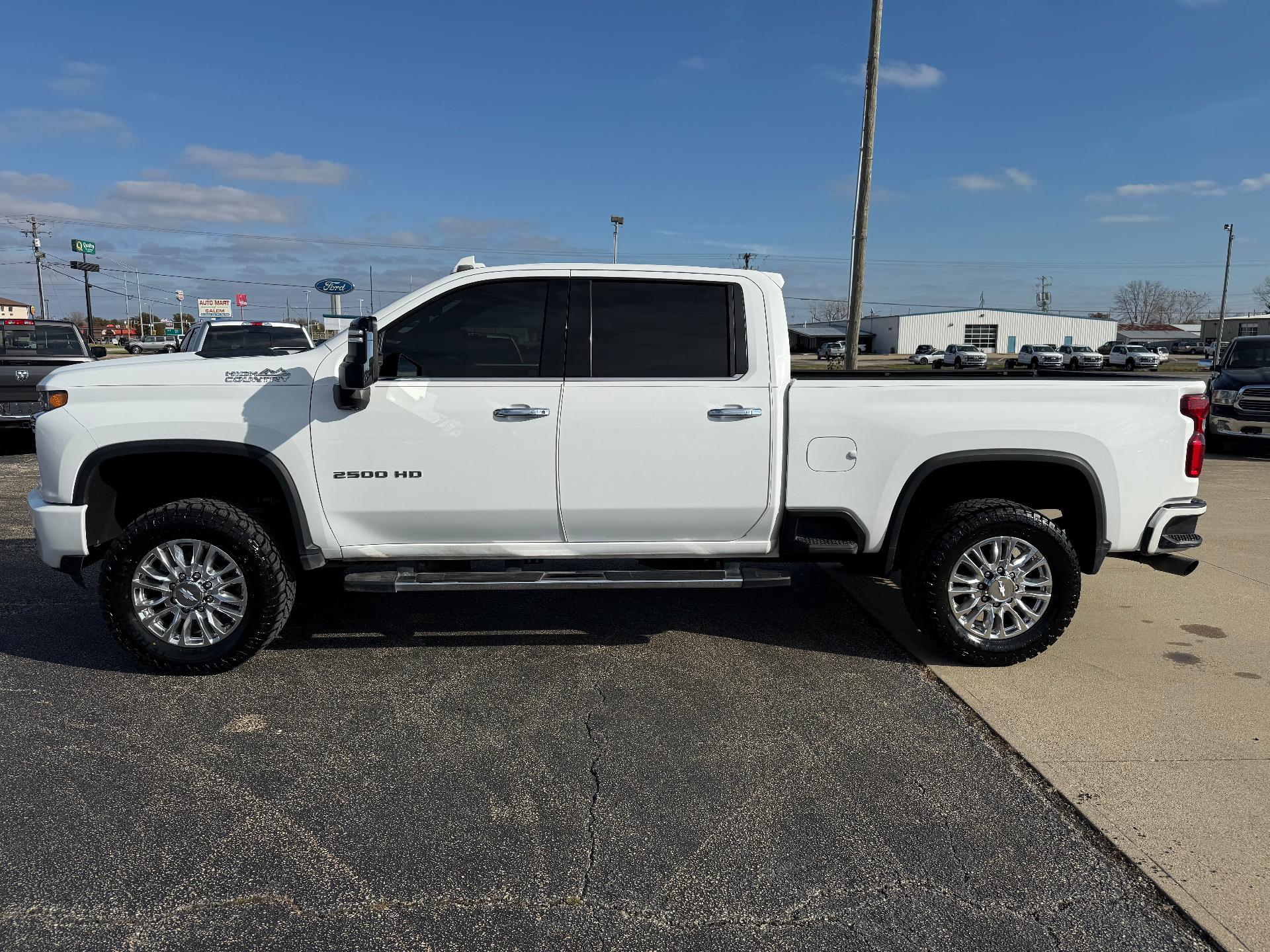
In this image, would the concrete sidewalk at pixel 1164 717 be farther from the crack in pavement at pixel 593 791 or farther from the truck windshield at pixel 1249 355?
the truck windshield at pixel 1249 355

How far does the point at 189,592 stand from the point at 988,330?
106015mm

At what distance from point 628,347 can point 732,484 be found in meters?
0.88

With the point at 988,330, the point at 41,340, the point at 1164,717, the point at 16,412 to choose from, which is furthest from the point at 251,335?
the point at 988,330

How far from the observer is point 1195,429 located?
4539 mm

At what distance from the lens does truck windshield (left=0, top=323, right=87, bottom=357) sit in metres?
12.5

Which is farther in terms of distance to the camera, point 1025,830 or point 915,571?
point 915,571

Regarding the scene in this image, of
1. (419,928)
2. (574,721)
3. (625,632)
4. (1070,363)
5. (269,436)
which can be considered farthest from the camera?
(1070,363)

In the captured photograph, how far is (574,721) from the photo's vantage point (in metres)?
3.95

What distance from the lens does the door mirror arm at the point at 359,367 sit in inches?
159

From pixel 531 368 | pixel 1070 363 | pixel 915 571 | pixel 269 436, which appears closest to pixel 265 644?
pixel 269 436

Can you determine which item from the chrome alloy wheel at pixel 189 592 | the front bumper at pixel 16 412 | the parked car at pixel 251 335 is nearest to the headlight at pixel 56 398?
the chrome alloy wheel at pixel 189 592

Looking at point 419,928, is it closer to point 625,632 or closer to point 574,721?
point 574,721

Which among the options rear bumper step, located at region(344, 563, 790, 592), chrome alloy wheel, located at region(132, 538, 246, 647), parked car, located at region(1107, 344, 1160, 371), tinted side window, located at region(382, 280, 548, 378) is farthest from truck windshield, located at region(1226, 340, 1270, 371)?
parked car, located at region(1107, 344, 1160, 371)

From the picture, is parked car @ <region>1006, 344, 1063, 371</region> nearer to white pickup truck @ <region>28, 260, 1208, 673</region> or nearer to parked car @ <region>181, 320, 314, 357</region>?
parked car @ <region>181, 320, 314, 357</region>
